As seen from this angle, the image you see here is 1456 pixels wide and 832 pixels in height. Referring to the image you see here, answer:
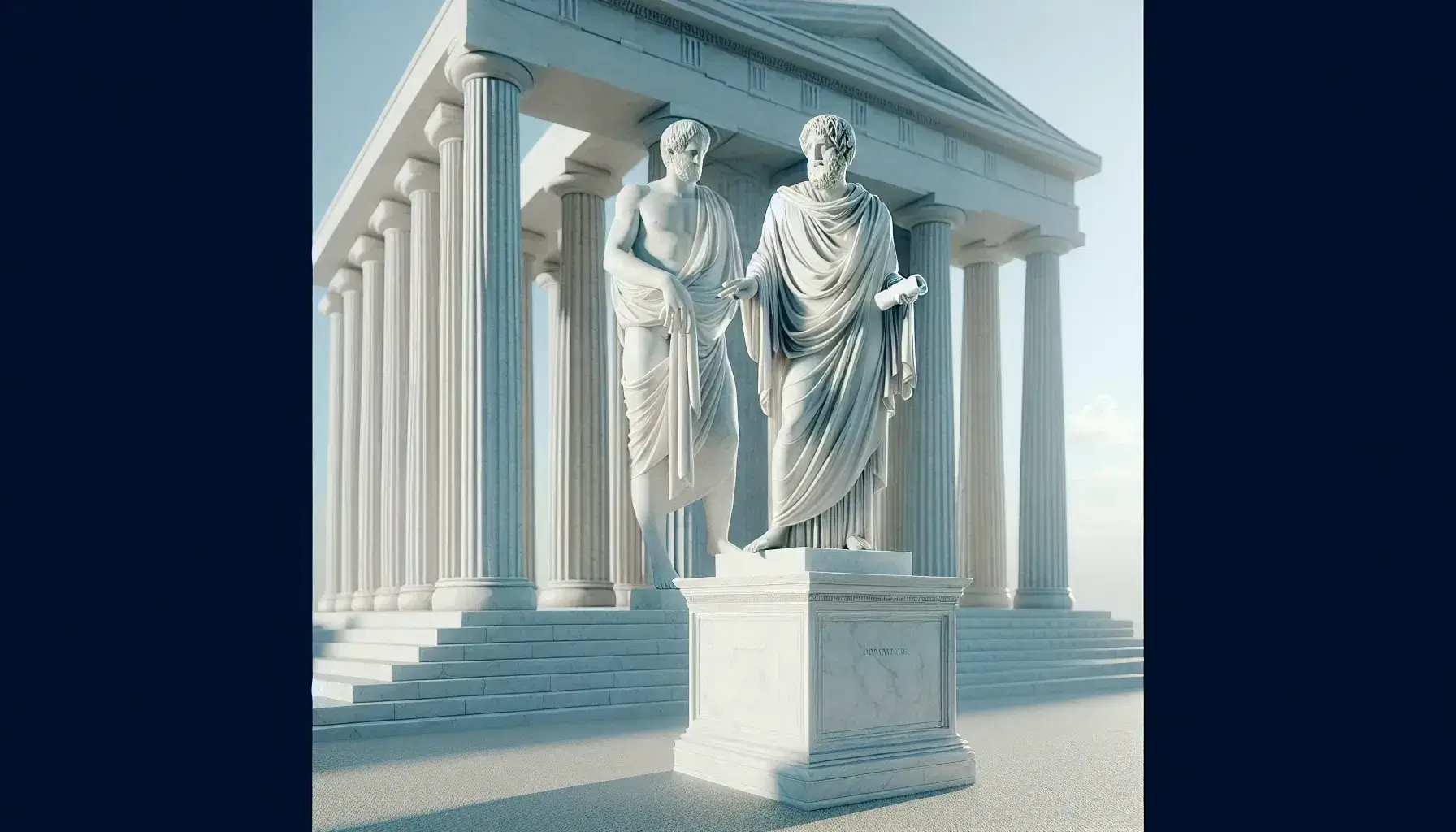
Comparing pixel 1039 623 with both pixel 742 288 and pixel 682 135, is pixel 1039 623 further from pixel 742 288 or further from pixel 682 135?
pixel 742 288

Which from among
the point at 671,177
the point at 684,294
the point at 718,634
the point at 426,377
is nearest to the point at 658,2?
the point at 671,177

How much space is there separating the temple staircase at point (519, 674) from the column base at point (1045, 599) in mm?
4110

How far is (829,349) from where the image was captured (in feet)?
22.9

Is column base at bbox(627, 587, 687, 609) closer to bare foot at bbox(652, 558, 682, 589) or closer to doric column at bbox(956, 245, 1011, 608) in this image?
bare foot at bbox(652, 558, 682, 589)

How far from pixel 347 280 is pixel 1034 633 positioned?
47.7 ft

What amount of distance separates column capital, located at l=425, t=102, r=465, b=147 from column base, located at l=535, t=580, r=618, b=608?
6348 mm

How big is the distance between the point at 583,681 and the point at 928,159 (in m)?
10.1

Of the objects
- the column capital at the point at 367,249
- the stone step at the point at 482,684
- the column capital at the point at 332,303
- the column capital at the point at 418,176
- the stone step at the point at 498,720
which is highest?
the column capital at the point at 418,176

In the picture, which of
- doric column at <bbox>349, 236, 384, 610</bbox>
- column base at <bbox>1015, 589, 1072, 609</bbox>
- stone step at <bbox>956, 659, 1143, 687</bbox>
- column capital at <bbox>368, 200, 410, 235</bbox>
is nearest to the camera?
stone step at <bbox>956, 659, 1143, 687</bbox>

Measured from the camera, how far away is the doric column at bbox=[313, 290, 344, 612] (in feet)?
73.3

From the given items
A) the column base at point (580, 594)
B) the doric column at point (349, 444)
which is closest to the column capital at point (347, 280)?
the doric column at point (349, 444)

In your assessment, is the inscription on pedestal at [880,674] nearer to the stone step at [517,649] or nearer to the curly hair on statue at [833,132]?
the curly hair on statue at [833,132]

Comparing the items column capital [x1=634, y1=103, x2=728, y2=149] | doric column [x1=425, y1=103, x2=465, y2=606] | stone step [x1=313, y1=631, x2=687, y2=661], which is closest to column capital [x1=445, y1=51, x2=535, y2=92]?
doric column [x1=425, y1=103, x2=465, y2=606]

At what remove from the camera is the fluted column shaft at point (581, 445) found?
16219 millimetres
